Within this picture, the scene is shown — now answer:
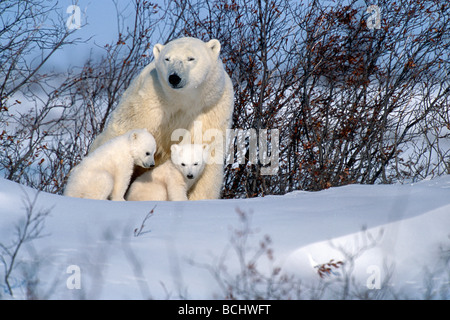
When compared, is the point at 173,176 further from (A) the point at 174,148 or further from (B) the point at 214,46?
(B) the point at 214,46

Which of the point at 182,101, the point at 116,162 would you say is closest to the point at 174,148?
the point at 182,101

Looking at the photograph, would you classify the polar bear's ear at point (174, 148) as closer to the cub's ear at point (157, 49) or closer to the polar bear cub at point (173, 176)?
the polar bear cub at point (173, 176)

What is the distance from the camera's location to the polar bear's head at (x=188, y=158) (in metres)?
4.59

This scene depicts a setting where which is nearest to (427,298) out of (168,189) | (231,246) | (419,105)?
(231,246)

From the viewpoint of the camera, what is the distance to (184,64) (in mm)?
4488

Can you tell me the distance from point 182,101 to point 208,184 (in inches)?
33.9

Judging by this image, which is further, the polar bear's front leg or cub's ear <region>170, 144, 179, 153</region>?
the polar bear's front leg

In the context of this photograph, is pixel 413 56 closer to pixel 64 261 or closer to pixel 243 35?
pixel 243 35

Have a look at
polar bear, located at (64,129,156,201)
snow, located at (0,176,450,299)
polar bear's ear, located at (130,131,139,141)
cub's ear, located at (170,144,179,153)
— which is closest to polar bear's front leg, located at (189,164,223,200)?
cub's ear, located at (170,144,179,153)

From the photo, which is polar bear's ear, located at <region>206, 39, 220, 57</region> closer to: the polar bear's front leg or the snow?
the polar bear's front leg

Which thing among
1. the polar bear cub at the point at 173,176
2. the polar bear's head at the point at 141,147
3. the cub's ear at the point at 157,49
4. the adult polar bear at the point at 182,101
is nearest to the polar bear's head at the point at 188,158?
the polar bear cub at the point at 173,176

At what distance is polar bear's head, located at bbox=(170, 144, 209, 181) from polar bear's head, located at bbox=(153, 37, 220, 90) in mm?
535

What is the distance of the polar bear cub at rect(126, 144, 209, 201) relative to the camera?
462 cm
